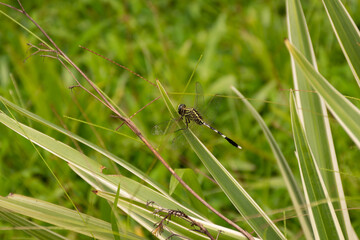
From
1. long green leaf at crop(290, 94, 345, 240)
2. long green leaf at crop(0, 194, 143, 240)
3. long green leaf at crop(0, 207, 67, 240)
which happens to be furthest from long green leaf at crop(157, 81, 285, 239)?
long green leaf at crop(0, 207, 67, 240)

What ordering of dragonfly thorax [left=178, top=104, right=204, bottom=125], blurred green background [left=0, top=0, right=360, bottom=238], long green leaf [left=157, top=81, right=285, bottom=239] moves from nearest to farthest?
long green leaf [left=157, top=81, right=285, bottom=239] < dragonfly thorax [left=178, top=104, right=204, bottom=125] < blurred green background [left=0, top=0, right=360, bottom=238]

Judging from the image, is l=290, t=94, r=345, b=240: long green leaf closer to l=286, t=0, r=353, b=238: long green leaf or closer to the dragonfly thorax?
l=286, t=0, r=353, b=238: long green leaf

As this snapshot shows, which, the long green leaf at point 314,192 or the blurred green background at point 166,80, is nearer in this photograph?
the long green leaf at point 314,192

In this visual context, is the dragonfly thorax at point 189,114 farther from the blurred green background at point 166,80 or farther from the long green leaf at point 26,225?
the long green leaf at point 26,225

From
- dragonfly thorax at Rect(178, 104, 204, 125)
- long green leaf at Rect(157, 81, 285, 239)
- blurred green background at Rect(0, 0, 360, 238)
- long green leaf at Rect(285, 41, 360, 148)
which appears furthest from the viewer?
blurred green background at Rect(0, 0, 360, 238)

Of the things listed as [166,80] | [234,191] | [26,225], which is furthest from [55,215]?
[166,80]

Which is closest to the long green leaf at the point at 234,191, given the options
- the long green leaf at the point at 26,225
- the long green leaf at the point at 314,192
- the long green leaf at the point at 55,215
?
the long green leaf at the point at 314,192

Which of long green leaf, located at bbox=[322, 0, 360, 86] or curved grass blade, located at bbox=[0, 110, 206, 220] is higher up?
long green leaf, located at bbox=[322, 0, 360, 86]

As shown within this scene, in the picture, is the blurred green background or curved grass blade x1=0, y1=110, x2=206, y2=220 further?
the blurred green background
